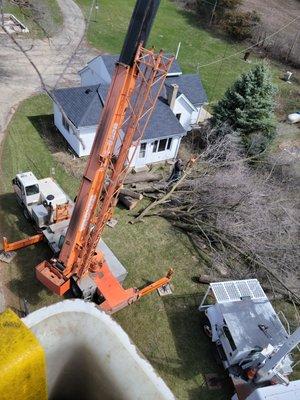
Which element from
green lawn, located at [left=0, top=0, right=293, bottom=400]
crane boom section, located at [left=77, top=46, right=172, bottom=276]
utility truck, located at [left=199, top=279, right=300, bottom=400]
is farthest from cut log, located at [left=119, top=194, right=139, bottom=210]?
utility truck, located at [left=199, top=279, right=300, bottom=400]

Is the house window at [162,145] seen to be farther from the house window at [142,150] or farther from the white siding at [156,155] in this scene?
the house window at [142,150]

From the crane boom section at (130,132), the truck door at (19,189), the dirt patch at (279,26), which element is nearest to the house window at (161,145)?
the truck door at (19,189)

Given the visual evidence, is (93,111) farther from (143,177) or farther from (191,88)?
(191,88)

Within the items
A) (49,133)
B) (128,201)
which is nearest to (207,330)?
(128,201)

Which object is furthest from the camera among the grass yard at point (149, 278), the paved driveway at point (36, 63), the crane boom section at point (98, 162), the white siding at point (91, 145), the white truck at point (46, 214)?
the paved driveway at point (36, 63)

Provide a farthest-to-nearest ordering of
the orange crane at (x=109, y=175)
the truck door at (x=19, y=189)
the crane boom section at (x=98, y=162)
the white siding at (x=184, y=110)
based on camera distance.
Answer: the white siding at (x=184, y=110)
the truck door at (x=19, y=189)
the crane boom section at (x=98, y=162)
the orange crane at (x=109, y=175)

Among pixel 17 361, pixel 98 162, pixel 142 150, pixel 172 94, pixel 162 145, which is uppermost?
pixel 17 361
